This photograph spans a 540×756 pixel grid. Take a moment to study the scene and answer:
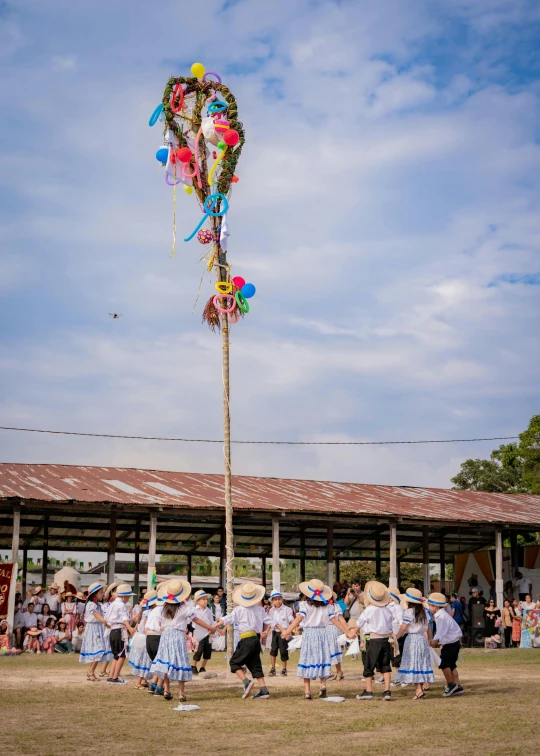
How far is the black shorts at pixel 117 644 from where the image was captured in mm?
13625

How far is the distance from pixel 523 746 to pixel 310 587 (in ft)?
14.5

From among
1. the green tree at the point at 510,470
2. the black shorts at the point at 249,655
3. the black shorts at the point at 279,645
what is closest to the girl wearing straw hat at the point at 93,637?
the black shorts at the point at 249,655

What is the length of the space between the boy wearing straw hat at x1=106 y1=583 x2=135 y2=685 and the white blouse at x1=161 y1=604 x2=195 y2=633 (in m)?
1.80

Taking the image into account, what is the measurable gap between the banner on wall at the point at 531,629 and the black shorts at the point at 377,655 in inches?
525

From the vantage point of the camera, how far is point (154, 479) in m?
26.0

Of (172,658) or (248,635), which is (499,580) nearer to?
(248,635)

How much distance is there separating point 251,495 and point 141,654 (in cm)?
1184

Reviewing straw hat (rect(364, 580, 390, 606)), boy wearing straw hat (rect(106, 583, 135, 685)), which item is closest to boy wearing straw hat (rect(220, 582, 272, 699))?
straw hat (rect(364, 580, 390, 606))

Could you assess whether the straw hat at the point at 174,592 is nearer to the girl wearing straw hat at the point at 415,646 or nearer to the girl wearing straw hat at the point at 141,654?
the girl wearing straw hat at the point at 141,654

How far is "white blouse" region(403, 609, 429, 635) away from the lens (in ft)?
39.6

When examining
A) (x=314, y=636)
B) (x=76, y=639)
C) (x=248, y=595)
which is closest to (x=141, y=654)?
(x=248, y=595)

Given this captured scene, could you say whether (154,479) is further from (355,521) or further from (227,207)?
(227,207)

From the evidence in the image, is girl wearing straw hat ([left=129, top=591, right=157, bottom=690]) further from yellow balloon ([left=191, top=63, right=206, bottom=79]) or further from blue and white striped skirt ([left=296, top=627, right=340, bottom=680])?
yellow balloon ([left=191, top=63, right=206, bottom=79])

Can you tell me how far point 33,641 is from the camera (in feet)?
68.0
